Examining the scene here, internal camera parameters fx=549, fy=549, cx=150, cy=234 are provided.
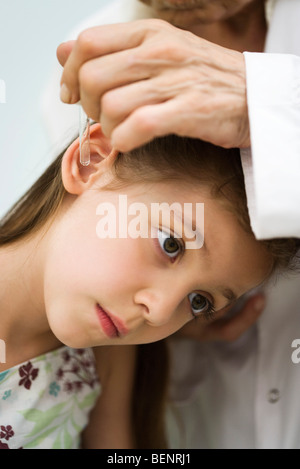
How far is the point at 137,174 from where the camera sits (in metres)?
0.80

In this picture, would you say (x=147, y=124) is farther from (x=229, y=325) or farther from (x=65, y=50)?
(x=229, y=325)

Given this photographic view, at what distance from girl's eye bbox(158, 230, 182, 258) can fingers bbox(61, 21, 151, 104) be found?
0.25 meters

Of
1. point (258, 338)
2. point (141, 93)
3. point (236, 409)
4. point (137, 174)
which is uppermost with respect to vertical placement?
point (141, 93)

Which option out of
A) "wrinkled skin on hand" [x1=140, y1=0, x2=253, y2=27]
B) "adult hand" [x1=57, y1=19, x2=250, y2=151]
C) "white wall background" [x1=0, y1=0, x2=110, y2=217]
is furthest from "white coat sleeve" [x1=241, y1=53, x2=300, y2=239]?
"white wall background" [x1=0, y1=0, x2=110, y2=217]

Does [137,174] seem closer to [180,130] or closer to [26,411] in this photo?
[180,130]

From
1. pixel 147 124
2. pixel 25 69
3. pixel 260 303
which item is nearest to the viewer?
pixel 147 124

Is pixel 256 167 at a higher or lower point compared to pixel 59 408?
higher

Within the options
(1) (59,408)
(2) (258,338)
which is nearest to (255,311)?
(2) (258,338)

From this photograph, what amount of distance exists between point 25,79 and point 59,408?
790 millimetres

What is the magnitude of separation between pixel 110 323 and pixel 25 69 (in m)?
0.78

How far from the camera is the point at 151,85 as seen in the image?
0.63 m

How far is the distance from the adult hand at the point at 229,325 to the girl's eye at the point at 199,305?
26 cm

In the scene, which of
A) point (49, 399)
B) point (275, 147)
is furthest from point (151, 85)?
point (49, 399)

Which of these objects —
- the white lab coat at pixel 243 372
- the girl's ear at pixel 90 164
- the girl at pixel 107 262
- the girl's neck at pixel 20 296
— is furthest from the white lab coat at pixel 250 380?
the girl's neck at pixel 20 296
